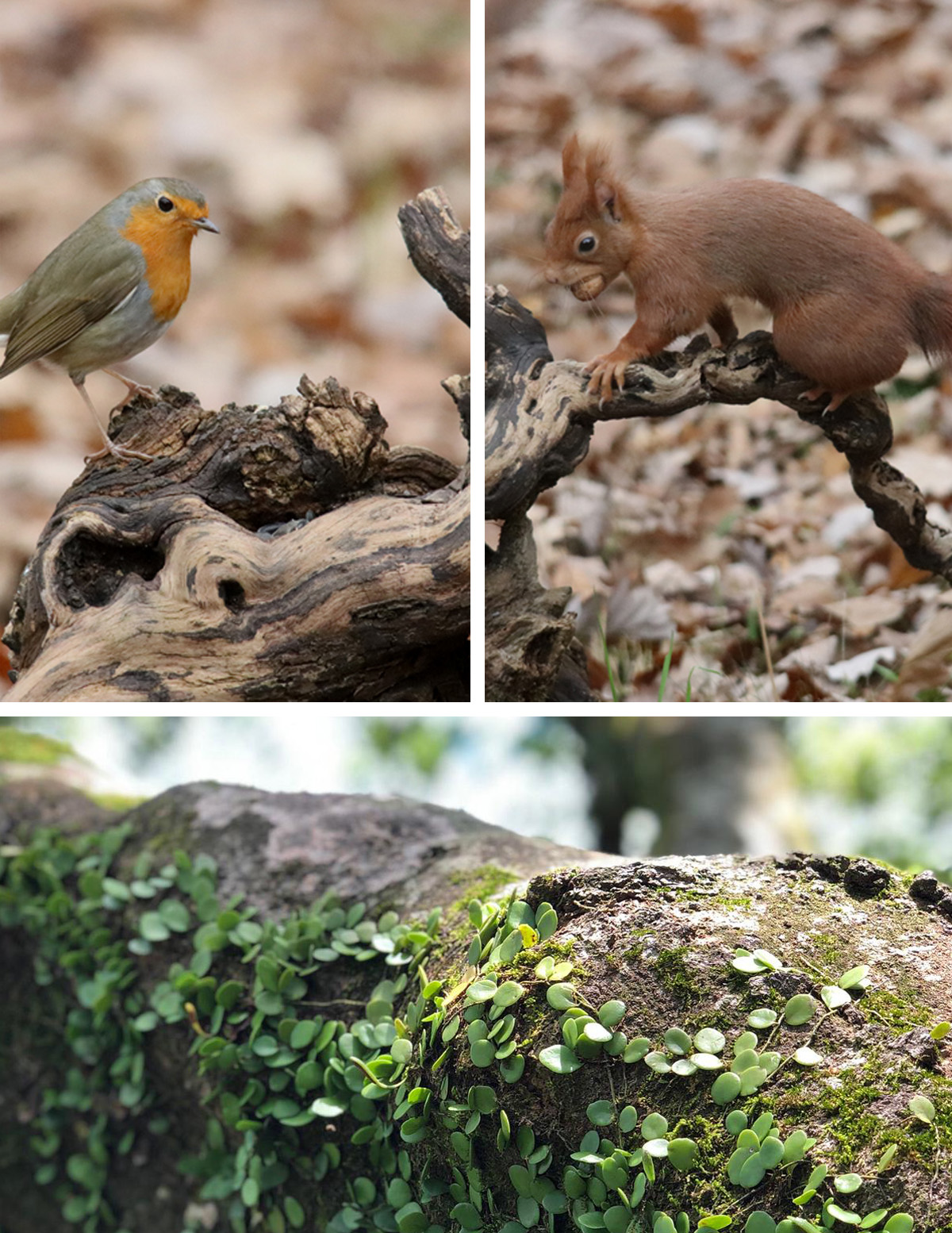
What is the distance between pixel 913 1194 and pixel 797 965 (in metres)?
0.20

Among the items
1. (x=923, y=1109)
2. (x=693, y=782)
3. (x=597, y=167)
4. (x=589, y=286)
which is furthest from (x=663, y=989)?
(x=693, y=782)

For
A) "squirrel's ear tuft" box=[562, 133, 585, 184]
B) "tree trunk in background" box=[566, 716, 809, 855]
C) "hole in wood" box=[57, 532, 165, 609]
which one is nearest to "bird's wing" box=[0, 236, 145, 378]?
"hole in wood" box=[57, 532, 165, 609]

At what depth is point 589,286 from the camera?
1376mm

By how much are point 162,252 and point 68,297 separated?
134mm

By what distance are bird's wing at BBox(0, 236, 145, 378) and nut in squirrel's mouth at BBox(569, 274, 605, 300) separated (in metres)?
0.56

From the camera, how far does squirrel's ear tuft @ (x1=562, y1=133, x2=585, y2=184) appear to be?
1377 millimetres

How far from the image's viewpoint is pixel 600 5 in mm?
1497

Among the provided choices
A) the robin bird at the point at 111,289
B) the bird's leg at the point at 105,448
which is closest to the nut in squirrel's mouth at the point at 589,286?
the robin bird at the point at 111,289

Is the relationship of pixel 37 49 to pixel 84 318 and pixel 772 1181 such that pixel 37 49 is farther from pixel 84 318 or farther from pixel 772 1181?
pixel 772 1181

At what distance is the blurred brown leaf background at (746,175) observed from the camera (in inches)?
56.4

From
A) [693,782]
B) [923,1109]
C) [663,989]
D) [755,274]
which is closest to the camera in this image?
[923,1109]

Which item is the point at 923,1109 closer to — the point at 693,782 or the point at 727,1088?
the point at 727,1088

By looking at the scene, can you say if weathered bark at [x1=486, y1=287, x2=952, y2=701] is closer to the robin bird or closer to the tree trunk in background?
the robin bird

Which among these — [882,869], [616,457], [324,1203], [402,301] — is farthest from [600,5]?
[324,1203]
